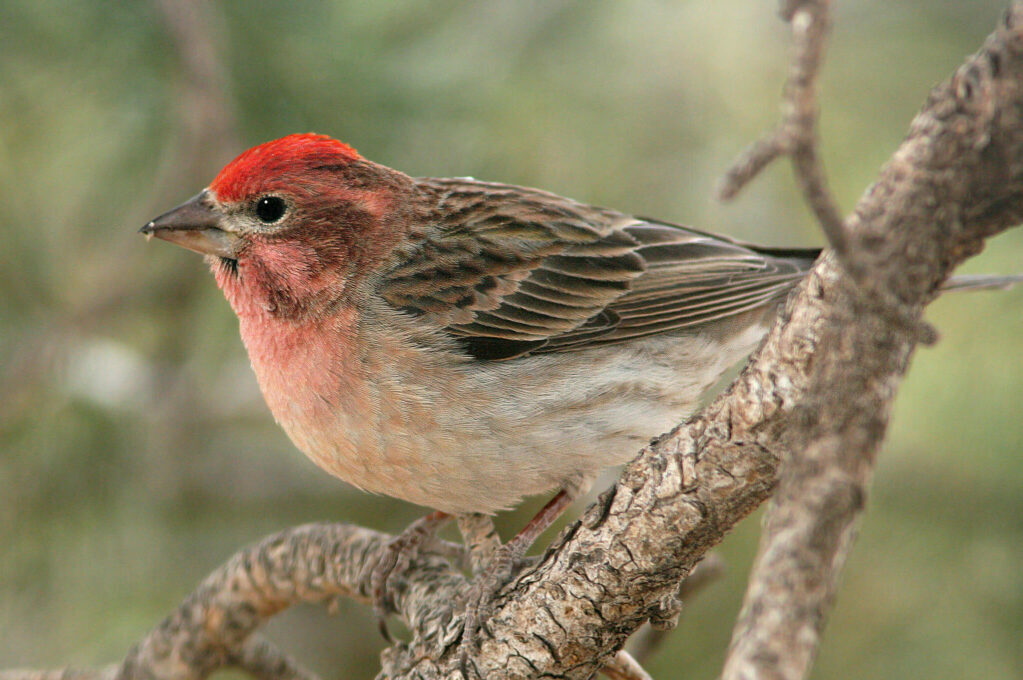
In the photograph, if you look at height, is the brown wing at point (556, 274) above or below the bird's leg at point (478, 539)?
above

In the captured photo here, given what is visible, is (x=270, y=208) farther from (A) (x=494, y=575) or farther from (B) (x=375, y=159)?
(A) (x=494, y=575)

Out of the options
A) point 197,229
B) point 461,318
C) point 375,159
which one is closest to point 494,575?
point 461,318

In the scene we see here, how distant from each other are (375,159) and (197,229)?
127 centimetres

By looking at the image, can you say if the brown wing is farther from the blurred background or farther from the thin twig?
the thin twig

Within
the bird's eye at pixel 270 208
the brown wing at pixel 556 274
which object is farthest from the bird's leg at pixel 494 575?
the bird's eye at pixel 270 208

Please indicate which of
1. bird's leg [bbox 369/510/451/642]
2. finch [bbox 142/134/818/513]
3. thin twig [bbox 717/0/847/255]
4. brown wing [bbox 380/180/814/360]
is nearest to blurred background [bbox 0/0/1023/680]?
finch [bbox 142/134/818/513]

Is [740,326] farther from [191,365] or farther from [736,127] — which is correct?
[191,365]

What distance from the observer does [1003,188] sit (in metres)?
1.51

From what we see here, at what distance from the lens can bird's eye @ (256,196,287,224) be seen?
151 inches

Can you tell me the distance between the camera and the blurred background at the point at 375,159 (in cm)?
426

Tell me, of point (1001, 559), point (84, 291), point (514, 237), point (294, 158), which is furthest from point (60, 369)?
point (1001, 559)

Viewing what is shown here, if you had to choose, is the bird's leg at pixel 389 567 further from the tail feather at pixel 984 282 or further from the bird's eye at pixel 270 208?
the tail feather at pixel 984 282

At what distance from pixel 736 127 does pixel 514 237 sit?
6.92 ft

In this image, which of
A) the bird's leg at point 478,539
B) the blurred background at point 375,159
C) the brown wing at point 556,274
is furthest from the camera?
the blurred background at point 375,159
